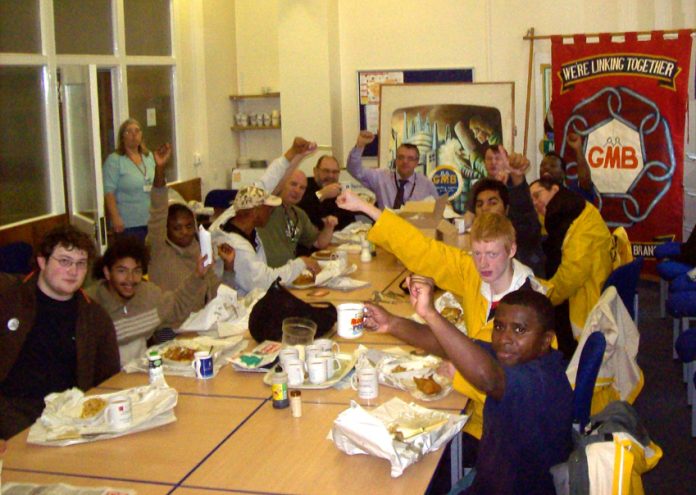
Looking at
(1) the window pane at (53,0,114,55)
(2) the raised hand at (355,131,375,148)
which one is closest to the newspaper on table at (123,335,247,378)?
(2) the raised hand at (355,131,375,148)

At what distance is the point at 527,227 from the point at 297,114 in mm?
4389

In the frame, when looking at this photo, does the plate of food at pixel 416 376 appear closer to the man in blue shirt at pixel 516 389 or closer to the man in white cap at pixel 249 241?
the man in blue shirt at pixel 516 389

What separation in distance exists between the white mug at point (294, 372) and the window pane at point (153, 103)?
5306 mm

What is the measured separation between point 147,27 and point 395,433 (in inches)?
258

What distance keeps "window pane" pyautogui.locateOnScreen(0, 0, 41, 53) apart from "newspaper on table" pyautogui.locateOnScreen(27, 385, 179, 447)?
4.08 meters

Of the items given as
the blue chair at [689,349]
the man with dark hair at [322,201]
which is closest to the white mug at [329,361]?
the blue chair at [689,349]

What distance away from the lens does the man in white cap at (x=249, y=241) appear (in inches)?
193

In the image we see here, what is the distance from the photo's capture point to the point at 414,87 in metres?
9.02

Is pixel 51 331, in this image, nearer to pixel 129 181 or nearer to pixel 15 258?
pixel 15 258

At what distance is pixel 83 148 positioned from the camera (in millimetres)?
6605

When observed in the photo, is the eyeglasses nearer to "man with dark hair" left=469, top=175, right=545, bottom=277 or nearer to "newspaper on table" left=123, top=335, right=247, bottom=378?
"newspaper on table" left=123, top=335, right=247, bottom=378

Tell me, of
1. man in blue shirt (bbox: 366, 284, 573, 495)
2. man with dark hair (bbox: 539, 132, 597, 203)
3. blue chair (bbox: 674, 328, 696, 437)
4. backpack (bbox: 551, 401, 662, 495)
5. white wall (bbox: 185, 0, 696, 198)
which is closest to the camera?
backpack (bbox: 551, 401, 662, 495)

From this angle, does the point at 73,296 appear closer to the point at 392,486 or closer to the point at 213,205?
the point at 392,486

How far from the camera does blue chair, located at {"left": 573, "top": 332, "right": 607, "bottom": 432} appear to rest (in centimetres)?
320
